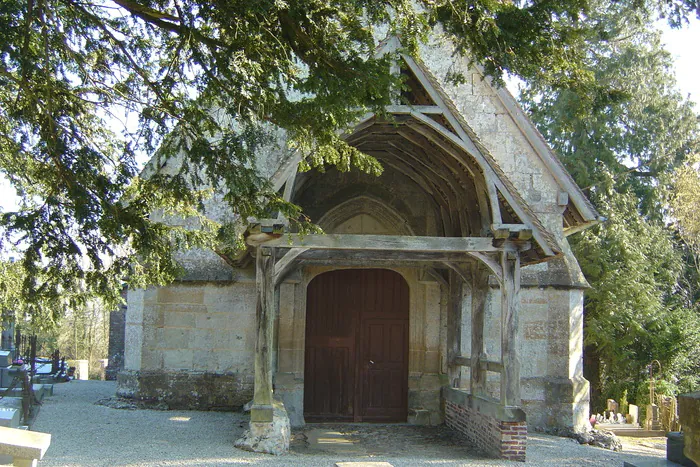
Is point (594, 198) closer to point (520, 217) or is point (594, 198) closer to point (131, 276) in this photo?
point (520, 217)

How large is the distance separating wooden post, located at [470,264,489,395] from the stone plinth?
5.61 meters

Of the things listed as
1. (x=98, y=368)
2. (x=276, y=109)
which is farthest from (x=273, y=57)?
(x=98, y=368)

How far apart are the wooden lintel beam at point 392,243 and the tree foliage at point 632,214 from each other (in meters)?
9.79

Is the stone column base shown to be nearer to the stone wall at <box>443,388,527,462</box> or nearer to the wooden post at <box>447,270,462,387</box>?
the stone wall at <box>443,388,527,462</box>

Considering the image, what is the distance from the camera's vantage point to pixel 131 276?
845 centimetres

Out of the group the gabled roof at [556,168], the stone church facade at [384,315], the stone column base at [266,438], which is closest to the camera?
the stone column base at [266,438]

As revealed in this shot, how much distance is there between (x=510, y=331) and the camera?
952 centimetres

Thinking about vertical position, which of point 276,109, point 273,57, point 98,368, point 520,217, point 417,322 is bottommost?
point 98,368

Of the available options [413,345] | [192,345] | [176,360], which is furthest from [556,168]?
[176,360]

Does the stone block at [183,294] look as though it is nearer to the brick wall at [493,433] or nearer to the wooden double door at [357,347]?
the wooden double door at [357,347]

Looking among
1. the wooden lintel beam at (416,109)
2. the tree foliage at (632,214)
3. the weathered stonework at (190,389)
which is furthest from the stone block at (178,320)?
the tree foliage at (632,214)

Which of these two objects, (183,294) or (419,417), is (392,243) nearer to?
(419,417)

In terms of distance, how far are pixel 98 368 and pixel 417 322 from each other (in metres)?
18.8

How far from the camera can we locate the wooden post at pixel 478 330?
10602 millimetres
